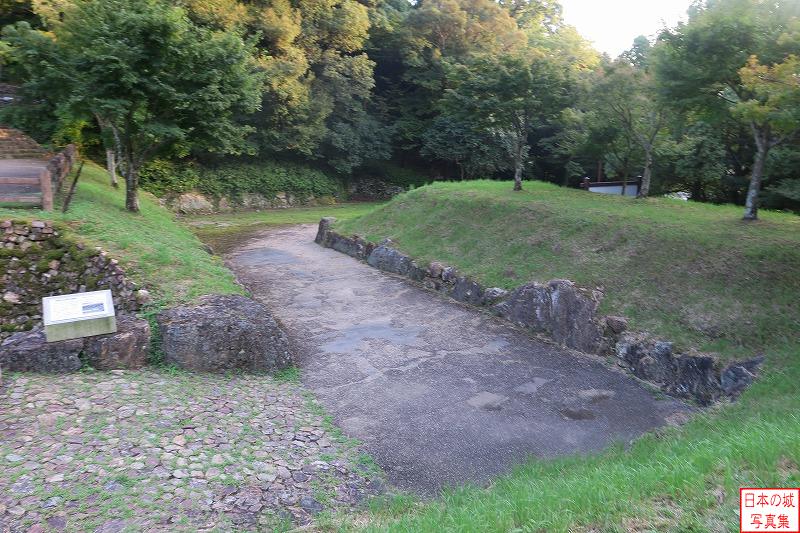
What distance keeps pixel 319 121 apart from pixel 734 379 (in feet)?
78.7

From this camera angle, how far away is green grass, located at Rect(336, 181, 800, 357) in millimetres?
7422

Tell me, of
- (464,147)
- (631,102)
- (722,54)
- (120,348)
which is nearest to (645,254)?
(722,54)

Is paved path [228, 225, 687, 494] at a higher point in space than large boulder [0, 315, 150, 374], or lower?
lower

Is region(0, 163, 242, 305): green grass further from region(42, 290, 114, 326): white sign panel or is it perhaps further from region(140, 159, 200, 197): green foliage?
region(140, 159, 200, 197): green foliage

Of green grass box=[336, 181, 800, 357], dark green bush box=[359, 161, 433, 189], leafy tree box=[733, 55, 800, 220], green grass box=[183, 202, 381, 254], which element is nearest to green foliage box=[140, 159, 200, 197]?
green grass box=[183, 202, 381, 254]

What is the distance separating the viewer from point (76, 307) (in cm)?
661

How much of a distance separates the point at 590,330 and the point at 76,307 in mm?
7443

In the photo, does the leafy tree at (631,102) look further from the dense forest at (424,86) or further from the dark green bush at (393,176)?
the dark green bush at (393,176)

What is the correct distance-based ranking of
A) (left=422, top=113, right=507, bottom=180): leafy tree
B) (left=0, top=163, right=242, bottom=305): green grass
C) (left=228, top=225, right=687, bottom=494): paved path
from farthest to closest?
1. (left=422, top=113, right=507, bottom=180): leafy tree
2. (left=0, top=163, right=242, bottom=305): green grass
3. (left=228, top=225, right=687, bottom=494): paved path

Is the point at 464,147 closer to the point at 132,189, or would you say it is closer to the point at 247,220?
the point at 247,220

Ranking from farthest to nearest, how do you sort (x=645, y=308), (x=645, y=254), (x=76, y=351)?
(x=645, y=254) → (x=645, y=308) → (x=76, y=351)

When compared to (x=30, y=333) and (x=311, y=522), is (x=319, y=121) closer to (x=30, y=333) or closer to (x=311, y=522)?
(x=30, y=333)

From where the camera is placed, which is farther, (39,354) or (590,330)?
(590,330)

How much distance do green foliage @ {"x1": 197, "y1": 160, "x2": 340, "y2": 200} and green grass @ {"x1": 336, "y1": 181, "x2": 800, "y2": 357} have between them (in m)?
13.2
